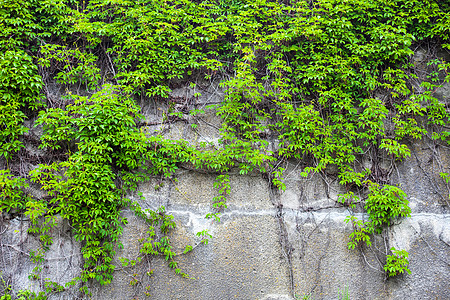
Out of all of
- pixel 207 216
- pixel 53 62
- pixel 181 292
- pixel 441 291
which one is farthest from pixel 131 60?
pixel 441 291

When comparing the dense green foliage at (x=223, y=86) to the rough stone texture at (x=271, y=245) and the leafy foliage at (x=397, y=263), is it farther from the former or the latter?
the rough stone texture at (x=271, y=245)

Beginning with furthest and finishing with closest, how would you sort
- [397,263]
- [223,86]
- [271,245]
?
[223,86] → [271,245] → [397,263]

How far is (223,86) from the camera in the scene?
3.64 metres

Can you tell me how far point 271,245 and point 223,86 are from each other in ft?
6.87

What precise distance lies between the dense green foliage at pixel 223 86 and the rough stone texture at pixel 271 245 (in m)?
0.16

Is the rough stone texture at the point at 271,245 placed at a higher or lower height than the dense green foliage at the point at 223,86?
lower

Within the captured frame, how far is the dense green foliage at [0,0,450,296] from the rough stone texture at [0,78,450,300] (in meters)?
0.16

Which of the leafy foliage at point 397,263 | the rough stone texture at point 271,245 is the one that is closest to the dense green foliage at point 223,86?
the leafy foliage at point 397,263

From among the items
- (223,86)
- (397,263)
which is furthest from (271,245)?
(223,86)

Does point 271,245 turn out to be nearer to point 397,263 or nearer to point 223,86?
point 397,263

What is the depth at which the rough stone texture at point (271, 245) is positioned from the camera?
322cm

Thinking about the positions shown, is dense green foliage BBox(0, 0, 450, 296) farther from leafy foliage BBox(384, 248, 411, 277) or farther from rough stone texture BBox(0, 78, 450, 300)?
rough stone texture BBox(0, 78, 450, 300)

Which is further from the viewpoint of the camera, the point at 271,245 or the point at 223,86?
the point at 223,86

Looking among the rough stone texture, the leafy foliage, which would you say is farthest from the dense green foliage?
the rough stone texture
